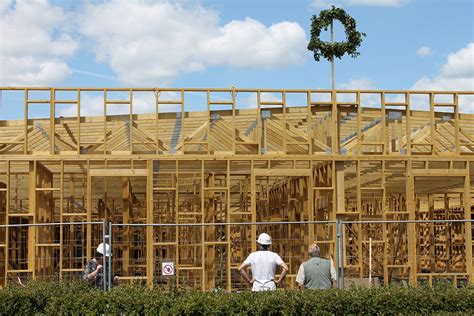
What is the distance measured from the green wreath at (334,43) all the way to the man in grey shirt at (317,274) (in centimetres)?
2399

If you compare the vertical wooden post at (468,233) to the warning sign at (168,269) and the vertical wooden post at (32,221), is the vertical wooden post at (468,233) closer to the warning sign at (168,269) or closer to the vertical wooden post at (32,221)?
the warning sign at (168,269)

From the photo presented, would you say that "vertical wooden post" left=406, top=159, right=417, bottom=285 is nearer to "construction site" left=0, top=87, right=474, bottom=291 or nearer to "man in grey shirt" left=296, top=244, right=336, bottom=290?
Result: "construction site" left=0, top=87, right=474, bottom=291

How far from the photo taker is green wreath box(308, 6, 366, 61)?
35094 mm

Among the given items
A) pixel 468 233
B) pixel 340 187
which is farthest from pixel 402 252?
pixel 340 187

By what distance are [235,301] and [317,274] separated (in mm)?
1661

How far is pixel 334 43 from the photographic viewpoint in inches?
1383

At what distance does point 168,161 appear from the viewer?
64.7ft

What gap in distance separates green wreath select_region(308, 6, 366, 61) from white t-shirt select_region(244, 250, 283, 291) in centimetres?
2404

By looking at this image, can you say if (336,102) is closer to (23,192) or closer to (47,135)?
(47,135)

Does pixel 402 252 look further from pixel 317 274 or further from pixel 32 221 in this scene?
pixel 317 274

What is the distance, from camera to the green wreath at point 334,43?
3509 cm

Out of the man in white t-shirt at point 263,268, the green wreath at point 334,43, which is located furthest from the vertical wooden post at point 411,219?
the green wreath at point 334,43

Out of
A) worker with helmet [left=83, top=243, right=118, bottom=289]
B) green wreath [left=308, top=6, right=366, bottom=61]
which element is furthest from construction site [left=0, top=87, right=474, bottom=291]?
green wreath [left=308, top=6, right=366, bottom=61]

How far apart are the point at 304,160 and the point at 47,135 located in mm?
6811
